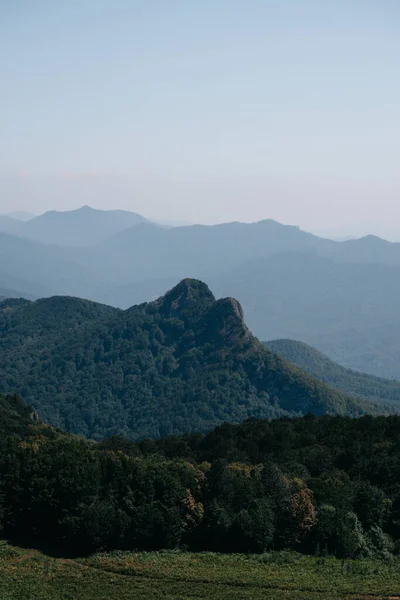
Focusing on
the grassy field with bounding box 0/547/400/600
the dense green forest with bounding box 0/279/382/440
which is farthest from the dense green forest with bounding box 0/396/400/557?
the dense green forest with bounding box 0/279/382/440

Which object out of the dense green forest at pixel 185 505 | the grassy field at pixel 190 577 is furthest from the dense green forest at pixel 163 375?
the grassy field at pixel 190 577

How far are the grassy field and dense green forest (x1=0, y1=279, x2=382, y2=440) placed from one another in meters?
97.8

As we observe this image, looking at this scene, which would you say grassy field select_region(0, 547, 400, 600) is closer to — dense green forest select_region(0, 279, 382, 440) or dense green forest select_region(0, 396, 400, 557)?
dense green forest select_region(0, 396, 400, 557)

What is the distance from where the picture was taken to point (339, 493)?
174 feet

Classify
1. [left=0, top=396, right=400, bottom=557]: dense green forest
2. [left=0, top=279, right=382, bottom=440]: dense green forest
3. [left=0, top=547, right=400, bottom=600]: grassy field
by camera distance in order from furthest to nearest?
[left=0, top=279, right=382, bottom=440]: dense green forest → [left=0, top=396, right=400, bottom=557]: dense green forest → [left=0, top=547, right=400, bottom=600]: grassy field

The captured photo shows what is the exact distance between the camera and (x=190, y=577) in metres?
42.4

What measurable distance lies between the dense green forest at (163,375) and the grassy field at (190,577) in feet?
321

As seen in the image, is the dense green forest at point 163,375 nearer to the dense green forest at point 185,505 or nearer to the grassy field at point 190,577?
the dense green forest at point 185,505

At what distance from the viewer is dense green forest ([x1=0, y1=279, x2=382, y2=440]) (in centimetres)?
15538

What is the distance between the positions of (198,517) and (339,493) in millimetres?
10411

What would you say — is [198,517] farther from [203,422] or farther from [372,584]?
[203,422]

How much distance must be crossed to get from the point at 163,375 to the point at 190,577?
132 meters

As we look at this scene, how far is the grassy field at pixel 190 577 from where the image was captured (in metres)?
40.3

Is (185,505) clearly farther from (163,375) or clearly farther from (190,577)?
(163,375)
